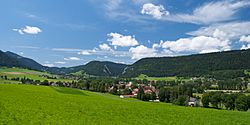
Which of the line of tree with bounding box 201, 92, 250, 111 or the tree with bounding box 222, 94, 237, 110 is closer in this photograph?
the line of tree with bounding box 201, 92, 250, 111

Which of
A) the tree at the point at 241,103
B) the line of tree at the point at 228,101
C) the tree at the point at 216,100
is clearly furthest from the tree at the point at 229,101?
the tree at the point at 241,103

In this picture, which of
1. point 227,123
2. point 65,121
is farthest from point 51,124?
point 227,123

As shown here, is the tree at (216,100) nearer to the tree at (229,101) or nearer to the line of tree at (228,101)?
the line of tree at (228,101)

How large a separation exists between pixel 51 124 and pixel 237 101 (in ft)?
284

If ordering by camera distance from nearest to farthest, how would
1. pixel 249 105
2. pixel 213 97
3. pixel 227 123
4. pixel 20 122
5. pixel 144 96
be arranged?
pixel 20 122, pixel 227 123, pixel 249 105, pixel 213 97, pixel 144 96

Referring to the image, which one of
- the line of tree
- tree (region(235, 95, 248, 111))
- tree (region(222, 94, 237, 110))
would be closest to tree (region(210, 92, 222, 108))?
the line of tree

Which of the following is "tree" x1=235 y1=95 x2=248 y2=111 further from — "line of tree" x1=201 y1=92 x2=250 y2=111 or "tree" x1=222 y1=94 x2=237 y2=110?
"tree" x1=222 y1=94 x2=237 y2=110

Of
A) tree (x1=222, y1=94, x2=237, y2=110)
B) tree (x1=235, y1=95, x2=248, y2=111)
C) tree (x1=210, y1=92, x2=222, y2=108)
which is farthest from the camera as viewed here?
tree (x1=210, y1=92, x2=222, y2=108)

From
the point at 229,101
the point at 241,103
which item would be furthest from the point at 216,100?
the point at 241,103

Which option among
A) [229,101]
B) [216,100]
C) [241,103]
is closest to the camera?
[241,103]

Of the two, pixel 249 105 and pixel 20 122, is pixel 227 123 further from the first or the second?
pixel 249 105

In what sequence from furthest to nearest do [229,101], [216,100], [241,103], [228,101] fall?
[216,100] < [228,101] < [229,101] < [241,103]

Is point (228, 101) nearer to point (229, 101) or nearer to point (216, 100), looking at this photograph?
point (229, 101)

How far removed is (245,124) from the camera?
1312 inches
